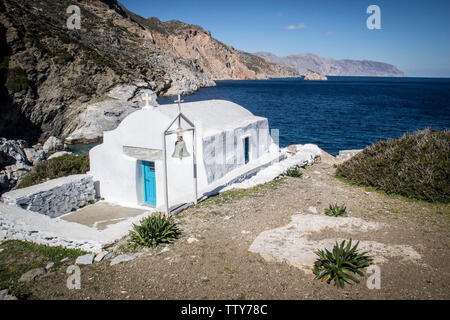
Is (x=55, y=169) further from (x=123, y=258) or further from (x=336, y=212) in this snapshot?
(x=336, y=212)

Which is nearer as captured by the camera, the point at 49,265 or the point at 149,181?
the point at 49,265

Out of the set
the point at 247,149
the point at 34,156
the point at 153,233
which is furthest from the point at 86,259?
the point at 34,156

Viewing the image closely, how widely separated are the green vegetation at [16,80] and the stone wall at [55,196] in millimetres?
22679

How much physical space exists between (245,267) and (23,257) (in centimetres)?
635

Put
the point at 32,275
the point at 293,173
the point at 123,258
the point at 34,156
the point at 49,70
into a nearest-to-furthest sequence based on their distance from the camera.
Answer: the point at 32,275, the point at 123,258, the point at 293,173, the point at 34,156, the point at 49,70

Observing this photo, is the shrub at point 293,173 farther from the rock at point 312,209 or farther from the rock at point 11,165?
the rock at point 11,165

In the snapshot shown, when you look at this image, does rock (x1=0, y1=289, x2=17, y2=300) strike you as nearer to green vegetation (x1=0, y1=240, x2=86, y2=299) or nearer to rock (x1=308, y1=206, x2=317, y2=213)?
green vegetation (x1=0, y1=240, x2=86, y2=299)

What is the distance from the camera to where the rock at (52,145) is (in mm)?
27483

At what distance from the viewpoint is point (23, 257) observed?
8.52 metres

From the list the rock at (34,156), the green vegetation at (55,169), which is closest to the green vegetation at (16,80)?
the rock at (34,156)

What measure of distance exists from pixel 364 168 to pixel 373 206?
11.2 ft

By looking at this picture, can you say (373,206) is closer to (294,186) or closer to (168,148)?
(294,186)

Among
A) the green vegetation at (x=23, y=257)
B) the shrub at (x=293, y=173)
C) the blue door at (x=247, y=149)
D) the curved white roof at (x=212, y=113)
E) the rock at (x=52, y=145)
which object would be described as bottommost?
the green vegetation at (x=23, y=257)
